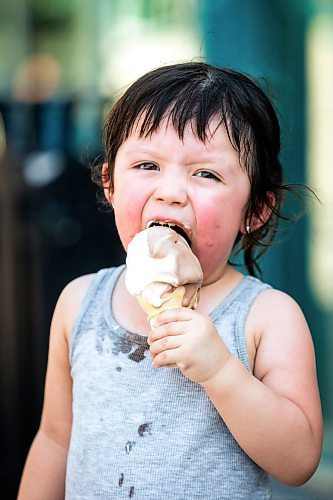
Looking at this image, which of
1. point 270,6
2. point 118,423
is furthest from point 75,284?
point 270,6

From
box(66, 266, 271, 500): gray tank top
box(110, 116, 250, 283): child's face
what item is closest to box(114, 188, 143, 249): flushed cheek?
box(110, 116, 250, 283): child's face

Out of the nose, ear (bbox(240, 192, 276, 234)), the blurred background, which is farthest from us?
the blurred background

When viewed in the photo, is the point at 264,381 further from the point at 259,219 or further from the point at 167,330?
the point at 259,219

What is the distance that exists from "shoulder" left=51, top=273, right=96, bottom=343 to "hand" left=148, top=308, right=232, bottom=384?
0.42 m

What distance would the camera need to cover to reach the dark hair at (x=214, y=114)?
6.27ft

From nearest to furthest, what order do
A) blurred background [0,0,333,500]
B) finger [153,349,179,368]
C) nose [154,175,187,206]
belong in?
finger [153,349,179,368], nose [154,175,187,206], blurred background [0,0,333,500]

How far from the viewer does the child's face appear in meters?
1.86

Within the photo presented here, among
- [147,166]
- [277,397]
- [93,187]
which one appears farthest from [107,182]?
[93,187]

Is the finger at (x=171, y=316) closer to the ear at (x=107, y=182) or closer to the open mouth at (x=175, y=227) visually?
the open mouth at (x=175, y=227)

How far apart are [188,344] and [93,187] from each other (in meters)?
2.71

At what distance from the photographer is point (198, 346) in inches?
68.2

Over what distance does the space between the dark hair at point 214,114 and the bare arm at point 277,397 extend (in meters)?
0.29

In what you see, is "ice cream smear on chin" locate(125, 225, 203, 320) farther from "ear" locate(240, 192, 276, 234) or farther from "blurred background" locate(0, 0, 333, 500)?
"blurred background" locate(0, 0, 333, 500)

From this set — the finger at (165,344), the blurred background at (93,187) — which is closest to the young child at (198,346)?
the finger at (165,344)
